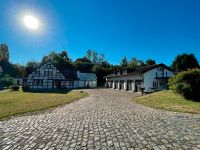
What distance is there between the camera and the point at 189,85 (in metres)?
16.2

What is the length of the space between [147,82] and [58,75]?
981 inches

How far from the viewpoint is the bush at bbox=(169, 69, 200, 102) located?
16.1 meters

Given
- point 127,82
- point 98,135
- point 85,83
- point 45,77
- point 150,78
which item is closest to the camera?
point 98,135

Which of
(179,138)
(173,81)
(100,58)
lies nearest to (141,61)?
(100,58)

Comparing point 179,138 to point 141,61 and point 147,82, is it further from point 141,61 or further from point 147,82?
point 141,61

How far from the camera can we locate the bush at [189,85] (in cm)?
1609

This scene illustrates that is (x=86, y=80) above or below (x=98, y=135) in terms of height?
above

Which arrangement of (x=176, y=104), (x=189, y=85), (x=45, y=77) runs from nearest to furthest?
1. (x=176, y=104)
2. (x=189, y=85)
3. (x=45, y=77)

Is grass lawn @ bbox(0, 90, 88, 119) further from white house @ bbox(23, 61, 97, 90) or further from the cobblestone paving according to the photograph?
white house @ bbox(23, 61, 97, 90)

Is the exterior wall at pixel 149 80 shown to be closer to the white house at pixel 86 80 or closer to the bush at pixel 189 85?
the bush at pixel 189 85

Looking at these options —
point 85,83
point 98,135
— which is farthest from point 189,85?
point 85,83

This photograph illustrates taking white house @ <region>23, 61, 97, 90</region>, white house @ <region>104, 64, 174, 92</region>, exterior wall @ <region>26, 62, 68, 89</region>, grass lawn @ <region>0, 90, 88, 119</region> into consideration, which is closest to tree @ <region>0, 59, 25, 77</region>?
white house @ <region>23, 61, 97, 90</region>

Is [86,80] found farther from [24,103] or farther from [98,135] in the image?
[98,135]

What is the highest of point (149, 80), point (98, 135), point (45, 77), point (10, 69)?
point (10, 69)
